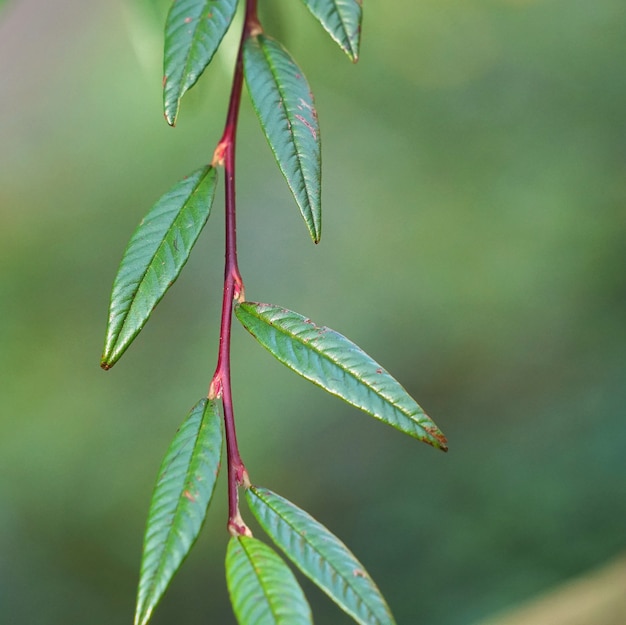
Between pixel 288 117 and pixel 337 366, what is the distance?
205mm

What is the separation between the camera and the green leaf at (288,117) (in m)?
0.60

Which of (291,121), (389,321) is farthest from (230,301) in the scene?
(389,321)

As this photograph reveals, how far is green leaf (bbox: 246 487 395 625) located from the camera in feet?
1.61

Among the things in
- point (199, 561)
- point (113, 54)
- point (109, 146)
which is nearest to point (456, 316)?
point (199, 561)

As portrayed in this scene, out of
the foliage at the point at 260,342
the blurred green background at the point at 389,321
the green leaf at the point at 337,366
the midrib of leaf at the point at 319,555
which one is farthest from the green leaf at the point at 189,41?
the blurred green background at the point at 389,321

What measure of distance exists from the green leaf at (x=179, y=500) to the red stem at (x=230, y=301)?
1 centimetres

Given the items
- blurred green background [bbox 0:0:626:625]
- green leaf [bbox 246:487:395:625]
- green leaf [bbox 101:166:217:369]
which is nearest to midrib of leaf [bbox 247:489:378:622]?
green leaf [bbox 246:487:395:625]

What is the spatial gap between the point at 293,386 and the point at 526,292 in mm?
879

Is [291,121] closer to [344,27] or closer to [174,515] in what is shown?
[344,27]

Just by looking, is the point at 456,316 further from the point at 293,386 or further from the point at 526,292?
the point at 293,386

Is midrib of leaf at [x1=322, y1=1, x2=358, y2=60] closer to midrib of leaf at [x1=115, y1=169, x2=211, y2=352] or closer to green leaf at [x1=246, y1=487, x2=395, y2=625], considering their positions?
midrib of leaf at [x1=115, y1=169, x2=211, y2=352]

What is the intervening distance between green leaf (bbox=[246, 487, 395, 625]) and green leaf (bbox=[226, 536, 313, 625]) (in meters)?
0.01

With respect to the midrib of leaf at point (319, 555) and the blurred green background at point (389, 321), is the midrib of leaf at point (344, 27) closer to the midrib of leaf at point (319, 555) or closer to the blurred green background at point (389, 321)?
the midrib of leaf at point (319, 555)

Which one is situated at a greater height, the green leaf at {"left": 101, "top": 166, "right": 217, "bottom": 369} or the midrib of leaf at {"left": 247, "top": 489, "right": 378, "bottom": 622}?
the green leaf at {"left": 101, "top": 166, "right": 217, "bottom": 369}
